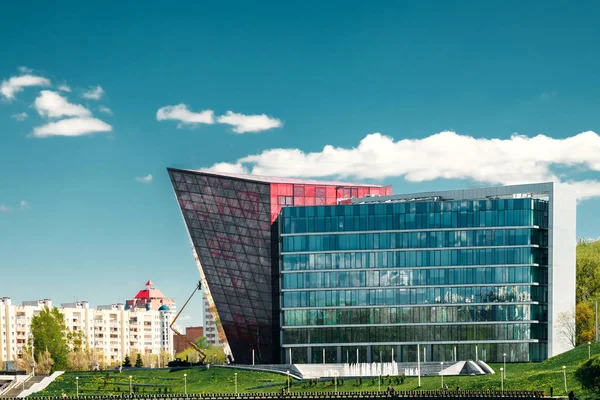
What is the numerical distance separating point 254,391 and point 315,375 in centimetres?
1519

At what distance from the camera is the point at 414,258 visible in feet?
509

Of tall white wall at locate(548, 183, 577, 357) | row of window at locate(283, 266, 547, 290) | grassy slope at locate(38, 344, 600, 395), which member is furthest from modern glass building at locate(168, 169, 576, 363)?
grassy slope at locate(38, 344, 600, 395)

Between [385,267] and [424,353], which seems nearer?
[424,353]

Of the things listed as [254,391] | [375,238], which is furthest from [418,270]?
[254,391]

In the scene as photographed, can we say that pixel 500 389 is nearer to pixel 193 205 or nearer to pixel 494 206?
pixel 494 206

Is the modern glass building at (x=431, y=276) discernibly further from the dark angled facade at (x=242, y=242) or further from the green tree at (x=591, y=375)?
the green tree at (x=591, y=375)

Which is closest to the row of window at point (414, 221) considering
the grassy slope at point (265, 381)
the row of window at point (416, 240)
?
the row of window at point (416, 240)

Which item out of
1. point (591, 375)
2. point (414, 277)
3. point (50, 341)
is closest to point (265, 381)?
point (414, 277)

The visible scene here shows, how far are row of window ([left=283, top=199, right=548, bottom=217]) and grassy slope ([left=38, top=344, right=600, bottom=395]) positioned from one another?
22.5 metres

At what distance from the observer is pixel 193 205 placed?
16662 centimetres

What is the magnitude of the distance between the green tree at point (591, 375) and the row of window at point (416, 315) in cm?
4712

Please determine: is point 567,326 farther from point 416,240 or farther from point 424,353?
point 416,240

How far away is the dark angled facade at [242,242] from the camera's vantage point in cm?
16200

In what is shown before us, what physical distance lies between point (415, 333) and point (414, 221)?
16.4 meters
